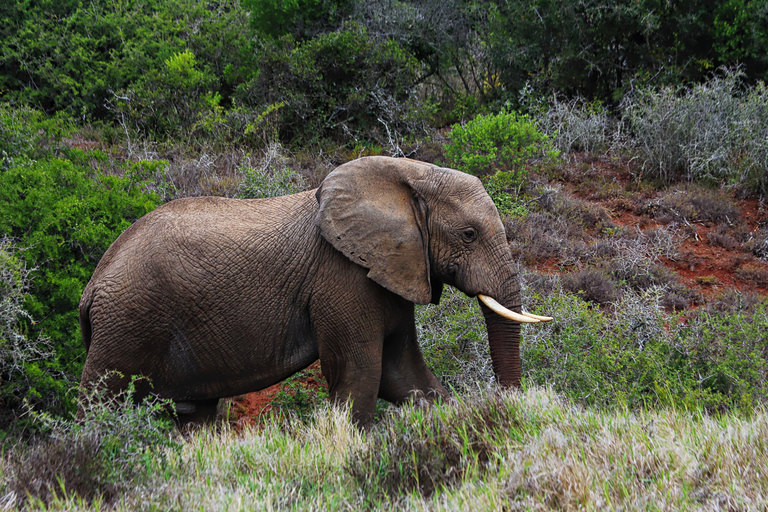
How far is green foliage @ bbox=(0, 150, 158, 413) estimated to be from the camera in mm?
5895

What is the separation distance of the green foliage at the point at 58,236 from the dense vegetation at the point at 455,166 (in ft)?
0.09

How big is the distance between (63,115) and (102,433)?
11.2 m

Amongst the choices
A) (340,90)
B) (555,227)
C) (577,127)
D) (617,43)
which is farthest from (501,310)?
(617,43)

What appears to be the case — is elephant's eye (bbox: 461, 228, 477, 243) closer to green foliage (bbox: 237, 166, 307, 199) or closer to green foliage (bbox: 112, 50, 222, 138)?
green foliage (bbox: 237, 166, 307, 199)

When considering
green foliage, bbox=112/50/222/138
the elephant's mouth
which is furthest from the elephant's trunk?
green foliage, bbox=112/50/222/138

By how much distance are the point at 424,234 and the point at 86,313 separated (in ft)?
8.00

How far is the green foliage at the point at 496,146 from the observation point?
32.6 ft

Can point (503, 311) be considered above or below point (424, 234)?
below

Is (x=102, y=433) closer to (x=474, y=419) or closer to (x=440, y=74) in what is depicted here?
(x=474, y=419)

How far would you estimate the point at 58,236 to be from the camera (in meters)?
6.20

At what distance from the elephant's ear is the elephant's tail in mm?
1676

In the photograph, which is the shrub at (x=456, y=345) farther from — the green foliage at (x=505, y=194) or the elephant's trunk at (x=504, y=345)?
the green foliage at (x=505, y=194)

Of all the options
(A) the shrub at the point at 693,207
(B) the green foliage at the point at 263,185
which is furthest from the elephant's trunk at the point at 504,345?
(A) the shrub at the point at 693,207

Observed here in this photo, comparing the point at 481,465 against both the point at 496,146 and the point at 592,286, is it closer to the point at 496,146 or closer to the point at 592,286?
the point at 592,286
